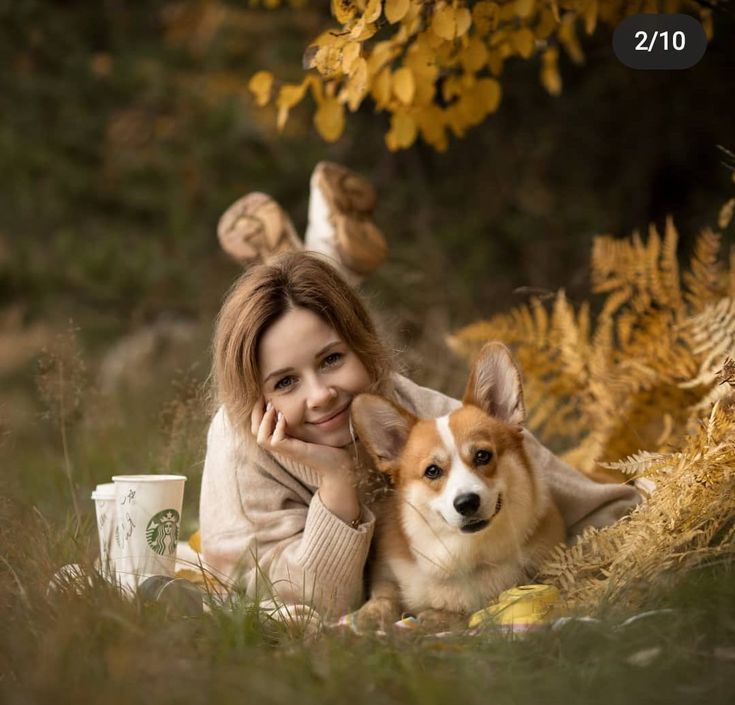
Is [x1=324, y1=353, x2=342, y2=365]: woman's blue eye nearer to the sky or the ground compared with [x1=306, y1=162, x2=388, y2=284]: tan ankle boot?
nearer to the ground

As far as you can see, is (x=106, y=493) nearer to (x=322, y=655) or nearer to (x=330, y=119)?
(x=322, y=655)

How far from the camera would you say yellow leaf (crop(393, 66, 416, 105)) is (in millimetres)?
3535

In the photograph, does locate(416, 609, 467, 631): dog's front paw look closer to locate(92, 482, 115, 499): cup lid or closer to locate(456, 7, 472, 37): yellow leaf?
locate(92, 482, 115, 499): cup lid

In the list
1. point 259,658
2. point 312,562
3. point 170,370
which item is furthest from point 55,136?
point 259,658

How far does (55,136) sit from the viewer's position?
8195 millimetres

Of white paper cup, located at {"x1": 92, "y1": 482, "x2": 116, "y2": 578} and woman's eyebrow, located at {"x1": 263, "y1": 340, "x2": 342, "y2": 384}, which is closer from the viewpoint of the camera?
white paper cup, located at {"x1": 92, "y1": 482, "x2": 116, "y2": 578}

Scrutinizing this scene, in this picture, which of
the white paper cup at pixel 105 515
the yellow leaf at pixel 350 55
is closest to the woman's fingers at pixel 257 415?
the white paper cup at pixel 105 515

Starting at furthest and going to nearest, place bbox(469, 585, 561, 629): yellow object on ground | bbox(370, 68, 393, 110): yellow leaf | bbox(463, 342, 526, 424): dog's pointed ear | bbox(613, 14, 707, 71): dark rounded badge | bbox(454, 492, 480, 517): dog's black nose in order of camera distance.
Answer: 1. bbox(613, 14, 707, 71): dark rounded badge
2. bbox(370, 68, 393, 110): yellow leaf
3. bbox(463, 342, 526, 424): dog's pointed ear
4. bbox(454, 492, 480, 517): dog's black nose
5. bbox(469, 585, 561, 629): yellow object on ground

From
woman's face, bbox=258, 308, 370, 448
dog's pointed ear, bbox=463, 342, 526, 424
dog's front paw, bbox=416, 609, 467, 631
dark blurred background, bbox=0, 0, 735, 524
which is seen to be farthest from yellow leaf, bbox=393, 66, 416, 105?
dark blurred background, bbox=0, 0, 735, 524

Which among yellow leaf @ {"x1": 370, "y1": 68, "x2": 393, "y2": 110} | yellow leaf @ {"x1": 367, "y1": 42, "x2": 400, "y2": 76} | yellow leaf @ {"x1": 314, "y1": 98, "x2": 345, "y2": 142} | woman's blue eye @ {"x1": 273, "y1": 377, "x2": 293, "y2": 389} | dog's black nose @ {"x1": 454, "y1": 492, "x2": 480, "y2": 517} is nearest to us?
dog's black nose @ {"x1": 454, "y1": 492, "x2": 480, "y2": 517}

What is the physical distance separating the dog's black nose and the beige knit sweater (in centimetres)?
41

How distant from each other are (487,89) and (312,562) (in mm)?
2259

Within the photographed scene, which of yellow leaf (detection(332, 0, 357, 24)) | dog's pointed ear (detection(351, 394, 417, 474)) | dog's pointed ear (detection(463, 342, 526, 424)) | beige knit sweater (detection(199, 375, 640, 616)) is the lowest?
beige knit sweater (detection(199, 375, 640, 616))

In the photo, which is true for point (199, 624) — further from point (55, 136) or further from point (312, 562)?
point (55, 136)
